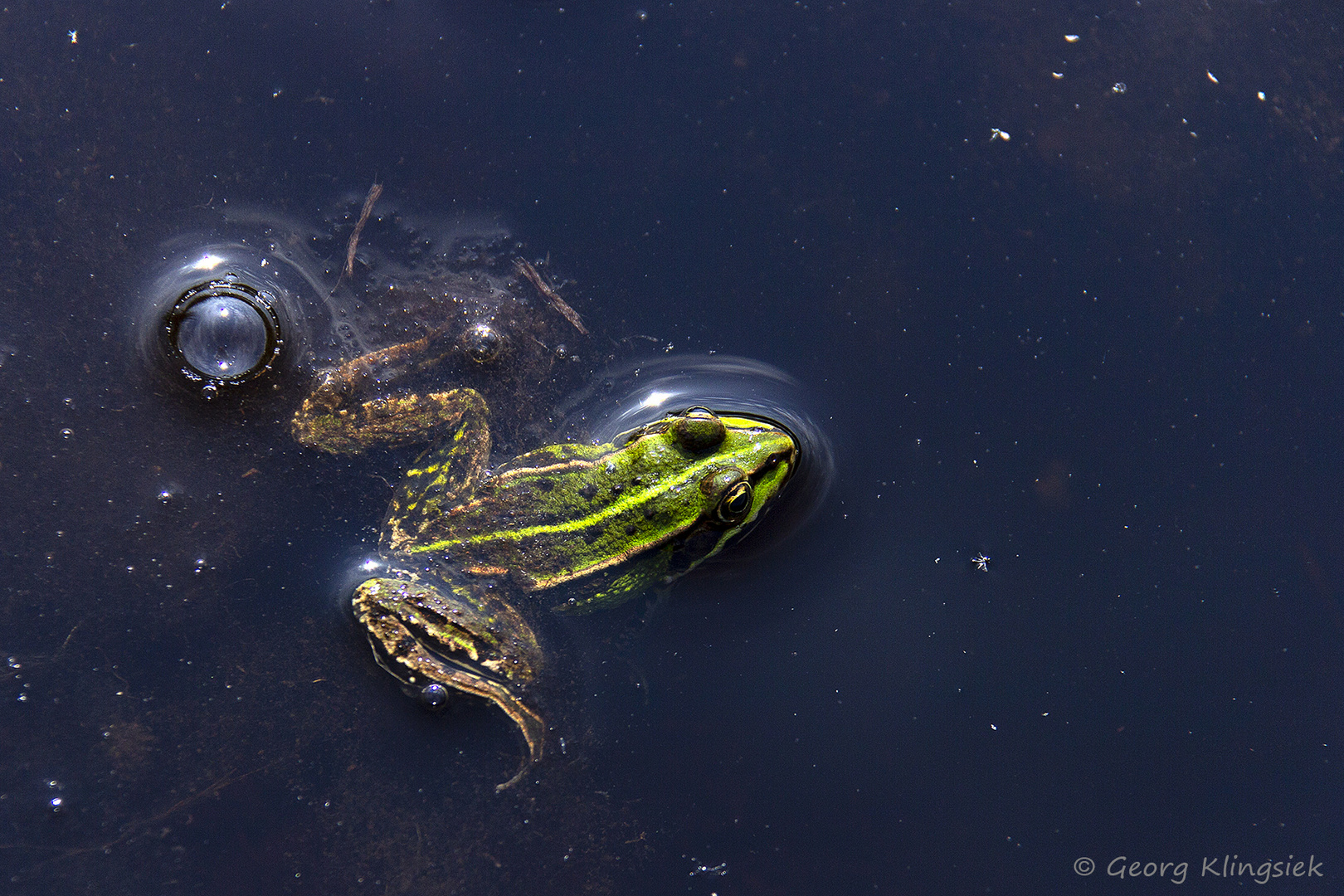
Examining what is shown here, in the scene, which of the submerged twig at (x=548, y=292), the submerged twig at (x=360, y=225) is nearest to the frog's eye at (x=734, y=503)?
the submerged twig at (x=548, y=292)

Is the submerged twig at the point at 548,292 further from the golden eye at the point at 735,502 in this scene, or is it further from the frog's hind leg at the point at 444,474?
the golden eye at the point at 735,502

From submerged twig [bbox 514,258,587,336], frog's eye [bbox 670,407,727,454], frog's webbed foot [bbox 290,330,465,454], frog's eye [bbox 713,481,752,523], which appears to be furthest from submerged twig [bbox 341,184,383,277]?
frog's eye [bbox 713,481,752,523]

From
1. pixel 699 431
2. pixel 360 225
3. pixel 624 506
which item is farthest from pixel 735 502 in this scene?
pixel 360 225

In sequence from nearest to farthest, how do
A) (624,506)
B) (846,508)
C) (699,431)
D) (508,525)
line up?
(699,431), (624,506), (508,525), (846,508)

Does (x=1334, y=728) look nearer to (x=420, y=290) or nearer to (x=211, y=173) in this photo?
(x=420, y=290)

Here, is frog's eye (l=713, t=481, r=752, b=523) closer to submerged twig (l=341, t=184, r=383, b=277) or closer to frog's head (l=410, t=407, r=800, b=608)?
frog's head (l=410, t=407, r=800, b=608)

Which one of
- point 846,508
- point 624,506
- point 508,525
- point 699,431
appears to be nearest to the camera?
point 699,431

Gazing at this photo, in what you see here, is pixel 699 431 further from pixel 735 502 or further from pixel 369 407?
pixel 369 407
